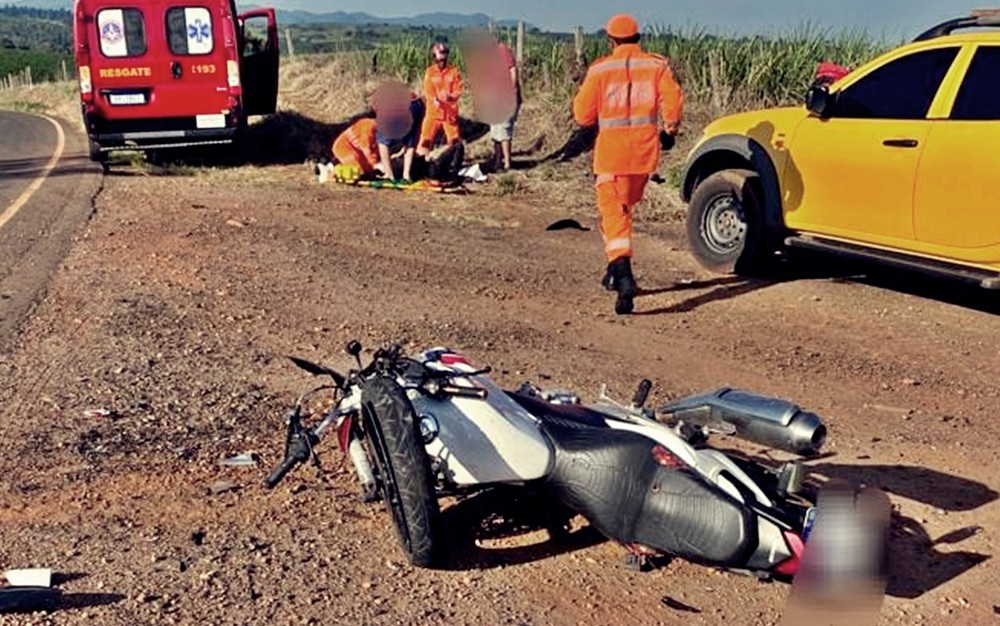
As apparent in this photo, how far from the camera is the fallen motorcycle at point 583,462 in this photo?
3.45 metres

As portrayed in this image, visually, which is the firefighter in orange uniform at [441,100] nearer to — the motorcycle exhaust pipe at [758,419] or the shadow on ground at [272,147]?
the shadow on ground at [272,147]

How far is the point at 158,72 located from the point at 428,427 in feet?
38.3

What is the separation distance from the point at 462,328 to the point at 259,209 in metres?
4.96

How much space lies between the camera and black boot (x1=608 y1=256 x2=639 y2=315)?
7387 millimetres

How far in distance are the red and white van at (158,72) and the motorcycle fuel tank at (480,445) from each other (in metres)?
11.3

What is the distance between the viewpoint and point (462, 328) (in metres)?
6.83

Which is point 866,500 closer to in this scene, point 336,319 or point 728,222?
point 336,319

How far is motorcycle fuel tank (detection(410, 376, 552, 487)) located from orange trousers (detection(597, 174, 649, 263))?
3873mm

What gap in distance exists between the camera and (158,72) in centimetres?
1408

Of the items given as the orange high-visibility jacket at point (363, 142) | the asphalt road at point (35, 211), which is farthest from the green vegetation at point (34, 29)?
the orange high-visibility jacket at point (363, 142)

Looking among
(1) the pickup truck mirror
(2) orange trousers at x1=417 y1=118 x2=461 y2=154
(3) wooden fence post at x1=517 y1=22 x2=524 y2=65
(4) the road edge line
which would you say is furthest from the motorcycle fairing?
(3) wooden fence post at x1=517 y1=22 x2=524 y2=65

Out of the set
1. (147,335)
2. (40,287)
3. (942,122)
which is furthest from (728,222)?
(40,287)

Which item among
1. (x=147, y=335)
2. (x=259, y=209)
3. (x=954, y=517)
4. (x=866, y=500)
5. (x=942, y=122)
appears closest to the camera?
(x=866, y=500)

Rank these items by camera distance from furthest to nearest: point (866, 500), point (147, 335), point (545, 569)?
point (147, 335)
point (545, 569)
point (866, 500)
